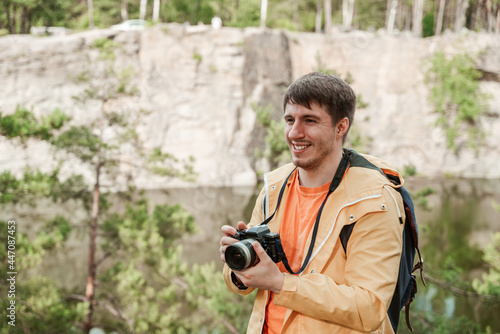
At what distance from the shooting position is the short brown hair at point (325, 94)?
141cm

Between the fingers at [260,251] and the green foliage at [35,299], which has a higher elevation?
the fingers at [260,251]

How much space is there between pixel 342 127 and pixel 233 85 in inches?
712

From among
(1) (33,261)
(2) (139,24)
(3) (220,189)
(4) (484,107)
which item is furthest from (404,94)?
(1) (33,261)

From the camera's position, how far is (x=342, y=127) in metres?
1.50

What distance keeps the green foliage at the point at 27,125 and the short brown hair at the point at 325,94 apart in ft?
17.7

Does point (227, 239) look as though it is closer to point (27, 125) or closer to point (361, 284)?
point (361, 284)

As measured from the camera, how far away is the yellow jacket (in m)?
1.21

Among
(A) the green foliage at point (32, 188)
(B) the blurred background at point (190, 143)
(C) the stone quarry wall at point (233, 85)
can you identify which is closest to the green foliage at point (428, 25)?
(B) the blurred background at point (190, 143)

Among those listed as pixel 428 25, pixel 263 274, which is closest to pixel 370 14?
pixel 428 25

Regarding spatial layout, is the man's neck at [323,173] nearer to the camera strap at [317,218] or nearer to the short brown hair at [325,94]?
the camera strap at [317,218]

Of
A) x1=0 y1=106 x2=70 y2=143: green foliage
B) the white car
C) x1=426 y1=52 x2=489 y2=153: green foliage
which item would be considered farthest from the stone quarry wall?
x1=0 y1=106 x2=70 y2=143: green foliage

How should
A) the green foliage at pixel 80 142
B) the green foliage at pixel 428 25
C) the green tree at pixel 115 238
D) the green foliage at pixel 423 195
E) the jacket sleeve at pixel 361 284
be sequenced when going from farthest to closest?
the green foliage at pixel 428 25, the green foliage at pixel 423 195, the green foliage at pixel 80 142, the green tree at pixel 115 238, the jacket sleeve at pixel 361 284

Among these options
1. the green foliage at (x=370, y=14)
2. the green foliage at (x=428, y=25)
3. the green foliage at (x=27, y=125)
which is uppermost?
the green foliage at (x=370, y=14)

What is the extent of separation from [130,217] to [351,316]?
22.3 ft
